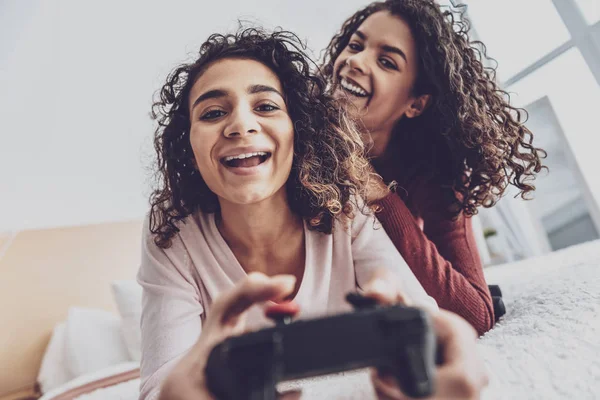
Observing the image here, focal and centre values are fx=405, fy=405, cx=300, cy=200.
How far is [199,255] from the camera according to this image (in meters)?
0.76

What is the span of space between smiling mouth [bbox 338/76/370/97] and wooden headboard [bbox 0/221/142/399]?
1.70 metres

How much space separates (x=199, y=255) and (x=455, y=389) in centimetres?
57

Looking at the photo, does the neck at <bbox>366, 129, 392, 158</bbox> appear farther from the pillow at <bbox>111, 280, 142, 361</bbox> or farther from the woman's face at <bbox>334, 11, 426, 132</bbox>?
the pillow at <bbox>111, 280, 142, 361</bbox>

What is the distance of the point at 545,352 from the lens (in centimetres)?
50

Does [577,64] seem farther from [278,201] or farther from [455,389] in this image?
[455,389]

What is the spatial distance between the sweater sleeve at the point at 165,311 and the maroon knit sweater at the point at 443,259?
0.44 meters

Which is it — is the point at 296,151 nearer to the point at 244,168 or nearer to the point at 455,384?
the point at 244,168

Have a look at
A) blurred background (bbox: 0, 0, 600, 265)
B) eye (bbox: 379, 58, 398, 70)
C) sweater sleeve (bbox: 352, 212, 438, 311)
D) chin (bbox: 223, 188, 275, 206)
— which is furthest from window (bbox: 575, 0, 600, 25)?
chin (bbox: 223, 188, 275, 206)

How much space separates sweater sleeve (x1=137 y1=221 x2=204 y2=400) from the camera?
23.4 inches

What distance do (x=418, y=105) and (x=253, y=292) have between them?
93 cm

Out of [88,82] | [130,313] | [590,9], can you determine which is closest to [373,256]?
[130,313]

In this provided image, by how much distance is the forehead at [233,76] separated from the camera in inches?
27.7

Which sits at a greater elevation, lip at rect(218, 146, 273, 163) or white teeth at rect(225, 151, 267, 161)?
lip at rect(218, 146, 273, 163)

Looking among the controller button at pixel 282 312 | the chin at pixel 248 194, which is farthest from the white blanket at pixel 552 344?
the chin at pixel 248 194
